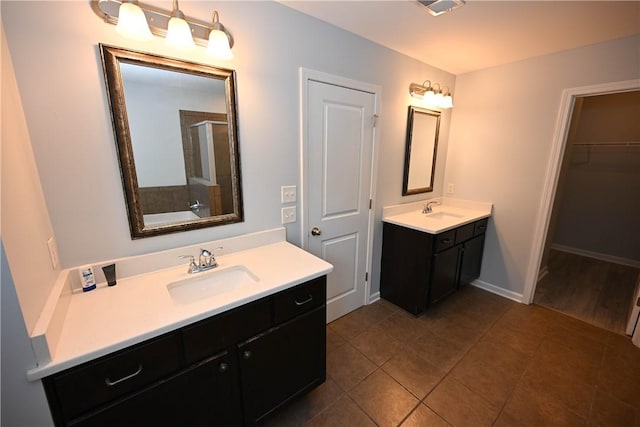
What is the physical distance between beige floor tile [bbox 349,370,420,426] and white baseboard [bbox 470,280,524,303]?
5.85 ft

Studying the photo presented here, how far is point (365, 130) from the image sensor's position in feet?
6.91

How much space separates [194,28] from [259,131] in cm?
56

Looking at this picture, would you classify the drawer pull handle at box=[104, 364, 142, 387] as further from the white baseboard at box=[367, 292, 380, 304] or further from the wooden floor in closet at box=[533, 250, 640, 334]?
the wooden floor in closet at box=[533, 250, 640, 334]

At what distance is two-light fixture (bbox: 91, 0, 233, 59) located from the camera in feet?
3.42

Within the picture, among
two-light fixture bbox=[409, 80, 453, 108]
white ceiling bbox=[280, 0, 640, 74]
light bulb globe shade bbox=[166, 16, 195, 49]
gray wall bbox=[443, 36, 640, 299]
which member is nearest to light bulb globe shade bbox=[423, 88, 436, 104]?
two-light fixture bbox=[409, 80, 453, 108]

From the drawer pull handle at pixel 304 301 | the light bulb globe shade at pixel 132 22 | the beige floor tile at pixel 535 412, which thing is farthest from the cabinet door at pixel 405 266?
the light bulb globe shade at pixel 132 22

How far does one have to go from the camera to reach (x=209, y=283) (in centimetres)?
138

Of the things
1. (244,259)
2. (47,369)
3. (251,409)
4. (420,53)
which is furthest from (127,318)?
(420,53)

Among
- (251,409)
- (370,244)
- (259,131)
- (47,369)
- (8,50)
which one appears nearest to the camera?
(47,369)

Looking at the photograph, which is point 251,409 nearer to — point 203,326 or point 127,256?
point 203,326

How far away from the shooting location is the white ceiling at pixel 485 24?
1.51 m

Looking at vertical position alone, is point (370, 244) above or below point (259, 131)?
below

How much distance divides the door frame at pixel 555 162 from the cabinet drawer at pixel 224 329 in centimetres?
262

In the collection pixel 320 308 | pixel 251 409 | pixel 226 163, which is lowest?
pixel 251 409
